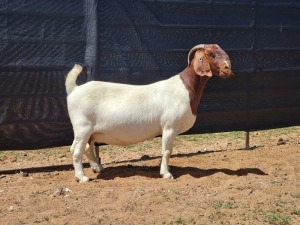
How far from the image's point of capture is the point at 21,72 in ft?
21.0

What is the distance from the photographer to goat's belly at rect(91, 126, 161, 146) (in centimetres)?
589

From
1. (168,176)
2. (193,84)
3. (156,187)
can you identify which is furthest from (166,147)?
(193,84)

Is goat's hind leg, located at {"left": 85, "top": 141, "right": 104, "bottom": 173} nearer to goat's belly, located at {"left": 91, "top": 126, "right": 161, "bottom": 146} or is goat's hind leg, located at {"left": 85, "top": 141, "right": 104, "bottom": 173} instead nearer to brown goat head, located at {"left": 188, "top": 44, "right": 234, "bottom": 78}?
goat's belly, located at {"left": 91, "top": 126, "right": 161, "bottom": 146}

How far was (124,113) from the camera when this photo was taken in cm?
584

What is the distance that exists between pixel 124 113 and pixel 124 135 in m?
0.27

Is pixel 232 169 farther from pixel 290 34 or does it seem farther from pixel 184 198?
pixel 290 34

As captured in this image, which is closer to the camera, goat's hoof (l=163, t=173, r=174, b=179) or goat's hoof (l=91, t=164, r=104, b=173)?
goat's hoof (l=163, t=173, r=174, b=179)

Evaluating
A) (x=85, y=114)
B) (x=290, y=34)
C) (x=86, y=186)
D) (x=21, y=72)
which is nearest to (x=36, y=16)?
(x=21, y=72)

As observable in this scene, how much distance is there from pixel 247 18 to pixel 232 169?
2.47m

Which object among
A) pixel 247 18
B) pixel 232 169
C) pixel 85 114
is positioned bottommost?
pixel 232 169

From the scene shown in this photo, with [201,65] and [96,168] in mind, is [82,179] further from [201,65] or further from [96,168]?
[201,65]

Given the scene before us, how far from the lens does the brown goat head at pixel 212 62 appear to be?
5.86 meters

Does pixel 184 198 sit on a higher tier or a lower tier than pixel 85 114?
lower

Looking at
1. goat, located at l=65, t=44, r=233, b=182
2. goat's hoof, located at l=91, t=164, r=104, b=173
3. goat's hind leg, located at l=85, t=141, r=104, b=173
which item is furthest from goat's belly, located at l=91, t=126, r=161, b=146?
goat's hoof, located at l=91, t=164, r=104, b=173
